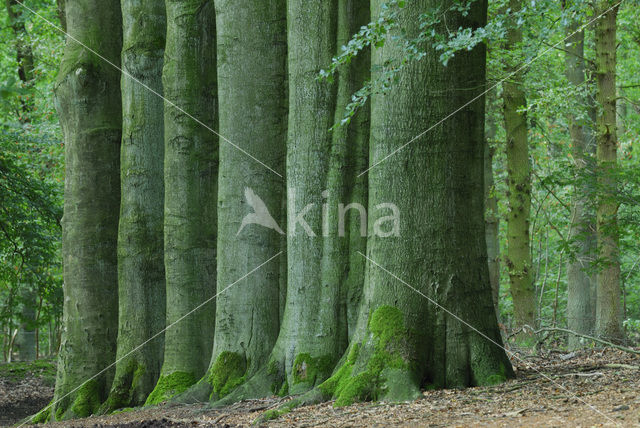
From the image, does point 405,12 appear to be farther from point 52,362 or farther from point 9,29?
point 9,29

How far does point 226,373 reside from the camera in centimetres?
780

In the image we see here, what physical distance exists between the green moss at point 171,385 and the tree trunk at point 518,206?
22.8 ft

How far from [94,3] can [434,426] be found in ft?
27.7

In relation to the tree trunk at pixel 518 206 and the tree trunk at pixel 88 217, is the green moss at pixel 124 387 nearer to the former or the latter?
the tree trunk at pixel 88 217

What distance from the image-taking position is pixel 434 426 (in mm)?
4922

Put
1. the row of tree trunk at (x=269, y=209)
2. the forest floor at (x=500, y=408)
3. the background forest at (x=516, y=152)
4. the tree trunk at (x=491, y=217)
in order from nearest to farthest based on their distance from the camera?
1. the forest floor at (x=500, y=408)
2. the background forest at (x=516, y=152)
3. the row of tree trunk at (x=269, y=209)
4. the tree trunk at (x=491, y=217)

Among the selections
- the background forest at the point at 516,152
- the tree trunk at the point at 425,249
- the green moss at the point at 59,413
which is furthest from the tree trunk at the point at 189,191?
the tree trunk at the point at 425,249

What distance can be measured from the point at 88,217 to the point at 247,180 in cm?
331

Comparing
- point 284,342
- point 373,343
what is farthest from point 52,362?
point 373,343

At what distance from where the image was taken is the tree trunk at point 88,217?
32.6ft

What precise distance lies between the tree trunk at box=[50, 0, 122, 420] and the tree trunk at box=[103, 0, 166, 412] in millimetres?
664

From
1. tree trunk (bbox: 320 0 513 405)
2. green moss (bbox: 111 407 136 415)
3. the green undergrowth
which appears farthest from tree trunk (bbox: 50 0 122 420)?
the green undergrowth

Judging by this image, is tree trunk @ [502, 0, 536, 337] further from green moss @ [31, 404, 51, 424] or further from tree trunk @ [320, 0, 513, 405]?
green moss @ [31, 404, 51, 424]

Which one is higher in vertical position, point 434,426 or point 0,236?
point 0,236
